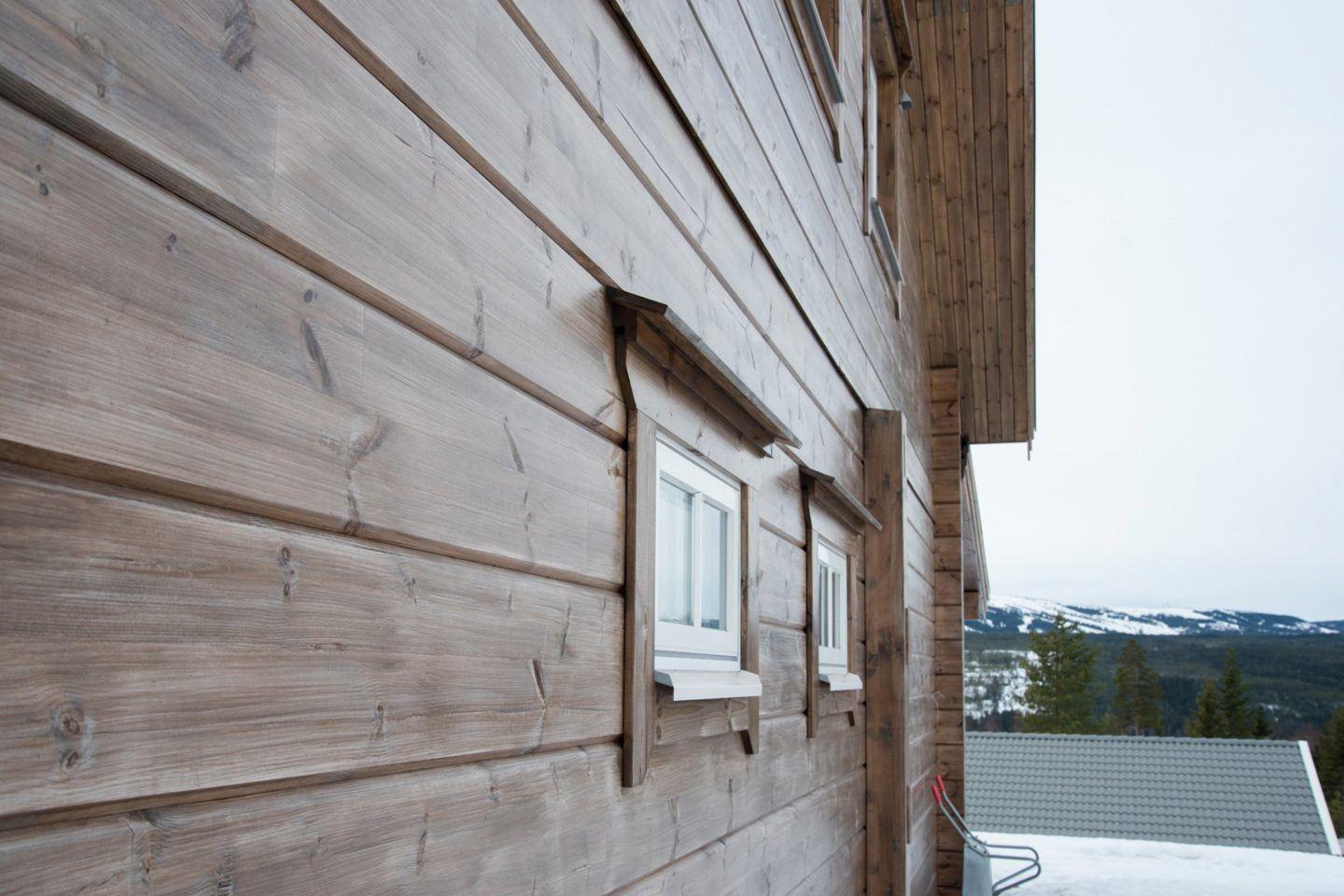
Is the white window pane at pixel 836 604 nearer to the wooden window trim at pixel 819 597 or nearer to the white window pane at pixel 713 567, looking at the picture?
the wooden window trim at pixel 819 597

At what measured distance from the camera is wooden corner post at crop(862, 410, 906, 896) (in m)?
4.28

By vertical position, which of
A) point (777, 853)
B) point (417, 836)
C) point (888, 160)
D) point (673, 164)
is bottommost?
point (777, 853)

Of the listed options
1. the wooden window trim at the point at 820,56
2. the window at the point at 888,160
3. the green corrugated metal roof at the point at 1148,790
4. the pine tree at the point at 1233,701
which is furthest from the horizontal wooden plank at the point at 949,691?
the pine tree at the point at 1233,701

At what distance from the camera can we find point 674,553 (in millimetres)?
2043

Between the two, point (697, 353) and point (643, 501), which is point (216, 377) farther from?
point (697, 353)

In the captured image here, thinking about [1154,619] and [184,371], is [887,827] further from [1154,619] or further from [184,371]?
[1154,619]

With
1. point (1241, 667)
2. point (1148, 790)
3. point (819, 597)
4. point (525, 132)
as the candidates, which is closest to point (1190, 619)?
point (1241, 667)

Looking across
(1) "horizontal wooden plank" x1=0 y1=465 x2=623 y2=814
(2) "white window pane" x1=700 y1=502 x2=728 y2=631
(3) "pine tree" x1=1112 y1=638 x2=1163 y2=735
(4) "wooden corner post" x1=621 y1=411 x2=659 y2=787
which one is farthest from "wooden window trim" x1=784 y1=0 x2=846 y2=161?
(3) "pine tree" x1=1112 y1=638 x2=1163 y2=735

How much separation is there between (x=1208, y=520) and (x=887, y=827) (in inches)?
2577

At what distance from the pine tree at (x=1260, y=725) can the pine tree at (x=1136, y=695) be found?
524 centimetres

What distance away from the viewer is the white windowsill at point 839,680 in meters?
3.38

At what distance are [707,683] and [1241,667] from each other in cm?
5545

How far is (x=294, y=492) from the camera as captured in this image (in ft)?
3.05

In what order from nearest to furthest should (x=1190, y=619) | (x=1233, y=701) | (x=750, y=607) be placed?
(x=750, y=607)
(x=1233, y=701)
(x=1190, y=619)
